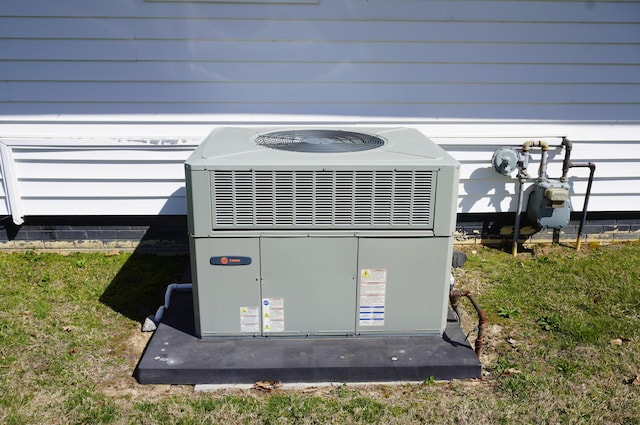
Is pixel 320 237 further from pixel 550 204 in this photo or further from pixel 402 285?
pixel 550 204

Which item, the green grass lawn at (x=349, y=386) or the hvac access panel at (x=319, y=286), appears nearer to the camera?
the green grass lawn at (x=349, y=386)

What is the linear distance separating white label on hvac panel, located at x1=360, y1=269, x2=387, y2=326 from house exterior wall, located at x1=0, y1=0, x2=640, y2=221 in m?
1.94

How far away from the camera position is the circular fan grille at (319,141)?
3.64 meters

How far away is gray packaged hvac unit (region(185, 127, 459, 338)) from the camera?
329 cm

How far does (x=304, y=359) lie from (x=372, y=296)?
1.87ft

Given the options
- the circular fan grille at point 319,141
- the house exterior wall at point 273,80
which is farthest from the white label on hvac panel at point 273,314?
the house exterior wall at point 273,80

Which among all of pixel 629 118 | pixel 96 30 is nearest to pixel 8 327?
pixel 96 30

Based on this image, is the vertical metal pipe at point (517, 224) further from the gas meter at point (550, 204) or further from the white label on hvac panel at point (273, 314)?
the white label on hvac panel at point (273, 314)

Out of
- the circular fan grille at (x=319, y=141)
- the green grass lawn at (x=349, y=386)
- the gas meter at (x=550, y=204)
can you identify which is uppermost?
the circular fan grille at (x=319, y=141)

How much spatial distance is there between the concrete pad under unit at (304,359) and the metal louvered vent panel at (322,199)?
0.78 metres

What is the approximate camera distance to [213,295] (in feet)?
11.5

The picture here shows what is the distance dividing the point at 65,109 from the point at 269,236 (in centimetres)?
262

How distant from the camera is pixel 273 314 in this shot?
356cm

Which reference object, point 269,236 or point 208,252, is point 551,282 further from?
point 208,252
